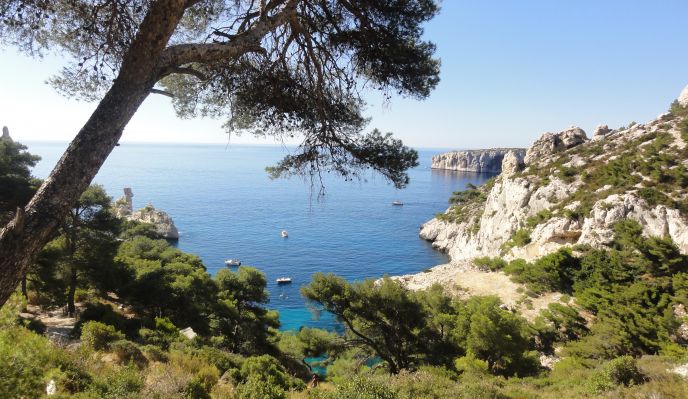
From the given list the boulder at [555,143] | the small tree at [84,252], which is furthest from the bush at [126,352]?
the boulder at [555,143]

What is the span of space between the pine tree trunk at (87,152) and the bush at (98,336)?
22.8 feet

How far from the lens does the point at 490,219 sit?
3828 cm

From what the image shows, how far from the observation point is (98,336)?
8414 millimetres

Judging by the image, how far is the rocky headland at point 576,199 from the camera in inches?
885

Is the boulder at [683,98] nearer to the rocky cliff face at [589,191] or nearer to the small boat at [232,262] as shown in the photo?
the rocky cliff face at [589,191]

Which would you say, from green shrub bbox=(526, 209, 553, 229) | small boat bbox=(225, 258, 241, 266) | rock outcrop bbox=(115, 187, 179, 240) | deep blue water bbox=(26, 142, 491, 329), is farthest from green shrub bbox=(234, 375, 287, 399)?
rock outcrop bbox=(115, 187, 179, 240)

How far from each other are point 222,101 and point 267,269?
3514cm

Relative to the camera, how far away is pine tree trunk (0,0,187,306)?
2516 mm

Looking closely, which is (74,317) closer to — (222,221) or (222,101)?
(222,101)

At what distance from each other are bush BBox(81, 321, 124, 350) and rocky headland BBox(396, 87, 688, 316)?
1876 cm

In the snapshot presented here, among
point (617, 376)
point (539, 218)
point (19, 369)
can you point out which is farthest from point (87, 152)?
point (539, 218)

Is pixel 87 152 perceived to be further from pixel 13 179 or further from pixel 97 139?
pixel 13 179

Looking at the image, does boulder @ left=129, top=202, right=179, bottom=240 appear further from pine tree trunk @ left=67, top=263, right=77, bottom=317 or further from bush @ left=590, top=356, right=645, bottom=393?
bush @ left=590, top=356, right=645, bottom=393

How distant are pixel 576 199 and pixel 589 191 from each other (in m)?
1.17
